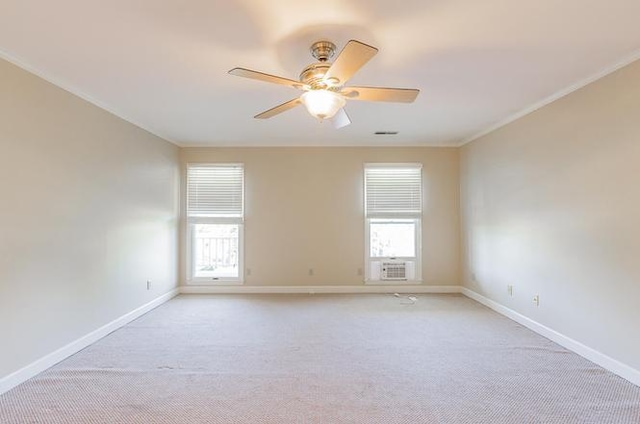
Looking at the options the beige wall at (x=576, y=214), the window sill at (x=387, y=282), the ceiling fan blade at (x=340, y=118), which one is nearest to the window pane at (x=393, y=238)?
the window sill at (x=387, y=282)

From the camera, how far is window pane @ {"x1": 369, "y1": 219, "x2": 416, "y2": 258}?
5379 mm

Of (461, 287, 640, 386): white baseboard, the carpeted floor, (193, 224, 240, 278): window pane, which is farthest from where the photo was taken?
(193, 224, 240, 278): window pane

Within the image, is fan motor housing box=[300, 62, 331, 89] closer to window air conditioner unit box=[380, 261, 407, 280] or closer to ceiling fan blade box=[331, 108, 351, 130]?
ceiling fan blade box=[331, 108, 351, 130]

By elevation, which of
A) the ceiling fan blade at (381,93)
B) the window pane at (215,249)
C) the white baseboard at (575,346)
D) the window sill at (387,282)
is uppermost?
the ceiling fan blade at (381,93)

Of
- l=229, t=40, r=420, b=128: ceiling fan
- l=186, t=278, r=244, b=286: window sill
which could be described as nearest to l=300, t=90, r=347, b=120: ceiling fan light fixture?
l=229, t=40, r=420, b=128: ceiling fan

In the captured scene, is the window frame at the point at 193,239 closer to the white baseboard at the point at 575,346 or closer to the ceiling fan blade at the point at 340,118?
the ceiling fan blade at the point at 340,118

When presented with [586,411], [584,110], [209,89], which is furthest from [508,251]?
[209,89]

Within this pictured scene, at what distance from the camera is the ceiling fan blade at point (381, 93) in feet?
7.12

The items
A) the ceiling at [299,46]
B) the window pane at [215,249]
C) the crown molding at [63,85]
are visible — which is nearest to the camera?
the ceiling at [299,46]

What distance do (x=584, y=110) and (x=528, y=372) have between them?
237 centimetres

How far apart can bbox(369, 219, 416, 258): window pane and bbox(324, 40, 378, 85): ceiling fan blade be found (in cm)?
358

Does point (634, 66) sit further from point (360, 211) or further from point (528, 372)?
point (360, 211)

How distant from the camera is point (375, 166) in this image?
17.5ft

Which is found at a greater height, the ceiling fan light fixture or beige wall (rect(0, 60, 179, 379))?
the ceiling fan light fixture
